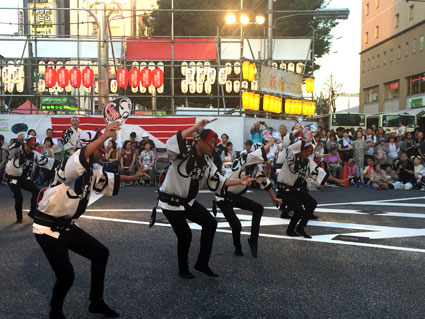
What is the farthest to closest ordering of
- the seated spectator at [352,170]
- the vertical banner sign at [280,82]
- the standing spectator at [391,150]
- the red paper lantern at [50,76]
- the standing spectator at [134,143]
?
1. the vertical banner sign at [280,82]
2. the red paper lantern at [50,76]
3. the standing spectator at [391,150]
4. the seated spectator at [352,170]
5. the standing spectator at [134,143]

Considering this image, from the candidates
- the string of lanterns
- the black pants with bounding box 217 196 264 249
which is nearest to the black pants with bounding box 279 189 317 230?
the black pants with bounding box 217 196 264 249

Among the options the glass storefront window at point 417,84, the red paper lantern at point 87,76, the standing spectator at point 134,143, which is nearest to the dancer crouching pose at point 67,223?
the standing spectator at point 134,143

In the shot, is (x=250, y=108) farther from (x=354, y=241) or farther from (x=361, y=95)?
(x=361, y=95)

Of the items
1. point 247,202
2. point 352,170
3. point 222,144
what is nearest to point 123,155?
point 222,144

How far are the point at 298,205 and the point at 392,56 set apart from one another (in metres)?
42.3

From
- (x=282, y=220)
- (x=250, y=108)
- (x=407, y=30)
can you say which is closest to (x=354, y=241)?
(x=282, y=220)

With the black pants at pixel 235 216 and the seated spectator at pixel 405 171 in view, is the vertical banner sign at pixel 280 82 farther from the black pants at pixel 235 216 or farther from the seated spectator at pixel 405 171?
the black pants at pixel 235 216

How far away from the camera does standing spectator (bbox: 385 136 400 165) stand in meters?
16.4

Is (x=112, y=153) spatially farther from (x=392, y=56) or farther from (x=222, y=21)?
(x=392, y=56)

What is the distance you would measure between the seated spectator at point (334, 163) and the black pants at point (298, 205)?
8219mm

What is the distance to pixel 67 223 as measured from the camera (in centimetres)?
416

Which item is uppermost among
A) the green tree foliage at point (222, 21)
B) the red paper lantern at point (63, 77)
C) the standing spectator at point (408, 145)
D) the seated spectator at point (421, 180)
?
the green tree foliage at point (222, 21)

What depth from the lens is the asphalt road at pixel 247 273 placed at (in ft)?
14.8

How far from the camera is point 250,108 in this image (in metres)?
19.3
